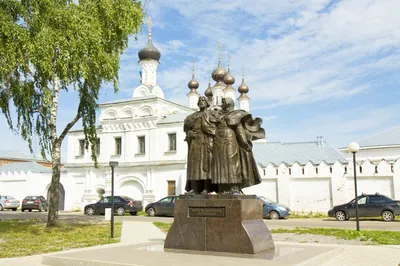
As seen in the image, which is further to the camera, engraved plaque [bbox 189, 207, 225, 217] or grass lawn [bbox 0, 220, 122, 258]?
grass lawn [bbox 0, 220, 122, 258]

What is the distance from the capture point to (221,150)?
9.29 meters

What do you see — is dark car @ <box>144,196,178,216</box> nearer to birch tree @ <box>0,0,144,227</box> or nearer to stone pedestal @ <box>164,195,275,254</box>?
birch tree @ <box>0,0,144,227</box>

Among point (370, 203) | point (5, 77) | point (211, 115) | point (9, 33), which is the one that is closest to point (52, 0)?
point (9, 33)

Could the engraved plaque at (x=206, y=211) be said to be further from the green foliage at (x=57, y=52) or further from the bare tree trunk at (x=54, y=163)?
the bare tree trunk at (x=54, y=163)

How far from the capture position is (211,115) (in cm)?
955

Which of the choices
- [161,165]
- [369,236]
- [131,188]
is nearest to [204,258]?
[369,236]

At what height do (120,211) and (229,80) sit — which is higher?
(229,80)

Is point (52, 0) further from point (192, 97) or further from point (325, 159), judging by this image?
point (192, 97)

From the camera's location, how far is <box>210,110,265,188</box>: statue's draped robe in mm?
9211

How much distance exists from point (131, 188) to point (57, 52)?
20.2m

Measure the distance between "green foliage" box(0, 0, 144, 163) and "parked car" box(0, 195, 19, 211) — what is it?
20.1 m

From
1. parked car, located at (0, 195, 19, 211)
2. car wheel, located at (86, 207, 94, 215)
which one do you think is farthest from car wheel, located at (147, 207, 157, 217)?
parked car, located at (0, 195, 19, 211)

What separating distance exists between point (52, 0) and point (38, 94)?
4205mm

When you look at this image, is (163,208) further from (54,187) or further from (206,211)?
(206,211)
